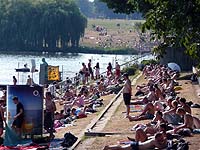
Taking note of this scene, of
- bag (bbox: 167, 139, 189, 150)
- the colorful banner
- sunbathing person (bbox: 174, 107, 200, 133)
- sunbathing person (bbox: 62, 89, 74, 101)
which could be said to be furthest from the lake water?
bag (bbox: 167, 139, 189, 150)

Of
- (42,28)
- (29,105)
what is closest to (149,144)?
(29,105)

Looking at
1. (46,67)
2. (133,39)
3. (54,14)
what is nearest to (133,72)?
(46,67)

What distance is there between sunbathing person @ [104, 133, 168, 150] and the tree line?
104266 mm

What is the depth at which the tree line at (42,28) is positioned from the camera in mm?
122688

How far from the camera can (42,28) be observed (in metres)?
123

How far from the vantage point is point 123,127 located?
875 inches

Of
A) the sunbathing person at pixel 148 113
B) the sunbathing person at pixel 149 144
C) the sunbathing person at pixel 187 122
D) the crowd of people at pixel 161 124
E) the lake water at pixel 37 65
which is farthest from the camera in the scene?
the lake water at pixel 37 65

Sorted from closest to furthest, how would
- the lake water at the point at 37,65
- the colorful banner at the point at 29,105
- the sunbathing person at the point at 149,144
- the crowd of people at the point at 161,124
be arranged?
1. the sunbathing person at the point at 149,144
2. the crowd of people at the point at 161,124
3. the colorful banner at the point at 29,105
4. the lake water at the point at 37,65

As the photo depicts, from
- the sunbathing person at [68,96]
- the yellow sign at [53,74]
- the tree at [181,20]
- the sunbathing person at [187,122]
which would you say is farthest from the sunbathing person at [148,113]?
the yellow sign at [53,74]

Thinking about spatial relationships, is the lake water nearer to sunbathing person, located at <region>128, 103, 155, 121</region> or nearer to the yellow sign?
the yellow sign

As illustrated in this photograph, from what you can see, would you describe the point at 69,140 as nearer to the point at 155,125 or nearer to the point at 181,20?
the point at 155,125

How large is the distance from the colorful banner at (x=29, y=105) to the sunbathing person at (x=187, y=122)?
173 inches

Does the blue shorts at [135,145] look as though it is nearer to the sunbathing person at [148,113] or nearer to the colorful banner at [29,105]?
the colorful banner at [29,105]

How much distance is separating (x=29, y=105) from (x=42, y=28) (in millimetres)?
102915
